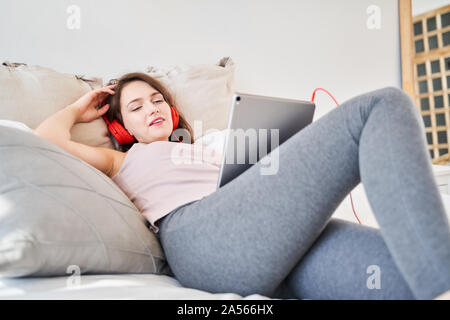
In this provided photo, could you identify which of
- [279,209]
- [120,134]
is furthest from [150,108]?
[279,209]

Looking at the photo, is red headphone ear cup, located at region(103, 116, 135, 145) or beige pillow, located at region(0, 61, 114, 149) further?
red headphone ear cup, located at region(103, 116, 135, 145)

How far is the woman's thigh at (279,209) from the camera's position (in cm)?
61

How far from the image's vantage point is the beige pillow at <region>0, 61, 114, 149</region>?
1020 mm

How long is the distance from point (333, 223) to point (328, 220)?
10 cm

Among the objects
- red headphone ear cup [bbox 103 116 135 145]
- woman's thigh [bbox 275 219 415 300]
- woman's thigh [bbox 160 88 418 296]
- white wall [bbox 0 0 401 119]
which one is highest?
white wall [bbox 0 0 401 119]

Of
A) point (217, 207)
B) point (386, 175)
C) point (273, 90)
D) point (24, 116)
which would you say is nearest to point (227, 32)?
point (273, 90)

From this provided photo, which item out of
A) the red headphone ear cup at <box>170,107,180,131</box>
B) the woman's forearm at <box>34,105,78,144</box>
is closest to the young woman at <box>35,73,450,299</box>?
the woman's forearm at <box>34,105,78,144</box>

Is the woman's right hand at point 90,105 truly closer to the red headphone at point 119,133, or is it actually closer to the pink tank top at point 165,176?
the red headphone at point 119,133

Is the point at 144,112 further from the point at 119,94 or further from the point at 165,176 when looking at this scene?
the point at 165,176

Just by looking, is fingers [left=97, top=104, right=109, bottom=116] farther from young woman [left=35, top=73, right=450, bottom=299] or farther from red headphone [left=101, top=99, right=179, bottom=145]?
young woman [left=35, top=73, right=450, bottom=299]

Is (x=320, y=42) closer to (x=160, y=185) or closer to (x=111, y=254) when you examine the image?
(x=160, y=185)

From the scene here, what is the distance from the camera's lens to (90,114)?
46.1 inches

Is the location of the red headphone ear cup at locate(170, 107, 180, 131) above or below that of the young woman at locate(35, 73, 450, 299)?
above

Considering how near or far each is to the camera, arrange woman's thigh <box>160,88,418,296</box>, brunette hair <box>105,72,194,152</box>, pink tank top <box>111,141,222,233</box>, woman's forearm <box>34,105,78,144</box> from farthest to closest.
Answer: brunette hair <box>105,72,194,152</box> → woman's forearm <box>34,105,78,144</box> → pink tank top <box>111,141,222,233</box> → woman's thigh <box>160,88,418,296</box>
